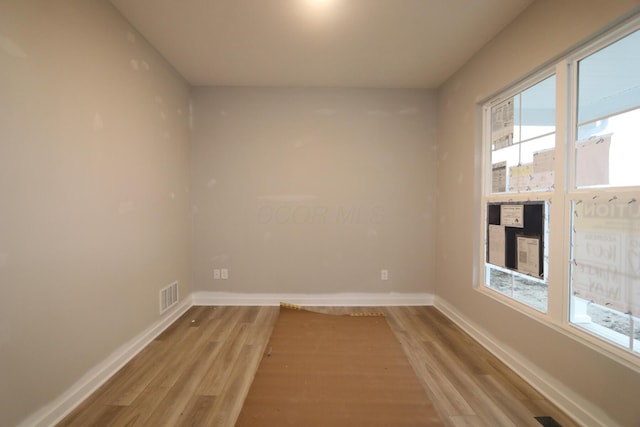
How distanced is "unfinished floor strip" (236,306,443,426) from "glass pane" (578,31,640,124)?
1997 mm

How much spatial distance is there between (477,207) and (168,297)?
10.5ft

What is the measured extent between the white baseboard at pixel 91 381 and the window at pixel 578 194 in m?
3.06

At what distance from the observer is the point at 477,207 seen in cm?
262

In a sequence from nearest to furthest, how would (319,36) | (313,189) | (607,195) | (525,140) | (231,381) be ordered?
(607,195) < (231,381) < (525,140) < (319,36) < (313,189)

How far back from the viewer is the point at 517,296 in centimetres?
218

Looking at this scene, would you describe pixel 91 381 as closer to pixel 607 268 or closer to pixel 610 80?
pixel 607 268

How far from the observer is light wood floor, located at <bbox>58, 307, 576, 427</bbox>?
1.60 m

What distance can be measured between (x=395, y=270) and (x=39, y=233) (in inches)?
126

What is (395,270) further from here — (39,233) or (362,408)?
(39,233)

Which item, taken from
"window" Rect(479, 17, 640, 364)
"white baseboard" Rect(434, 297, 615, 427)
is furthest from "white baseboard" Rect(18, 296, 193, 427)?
"window" Rect(479, 17, 640, 364)

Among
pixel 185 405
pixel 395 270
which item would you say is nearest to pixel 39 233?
pixel 185 405

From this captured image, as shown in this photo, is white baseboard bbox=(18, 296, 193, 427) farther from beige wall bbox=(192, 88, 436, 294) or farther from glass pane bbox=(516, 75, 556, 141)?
glass pane bbox=(516, 75, 556, 141)

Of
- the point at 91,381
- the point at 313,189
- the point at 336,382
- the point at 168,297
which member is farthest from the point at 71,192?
the point at 313,189

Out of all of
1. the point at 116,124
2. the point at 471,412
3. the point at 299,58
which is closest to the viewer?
the point at 471,412
